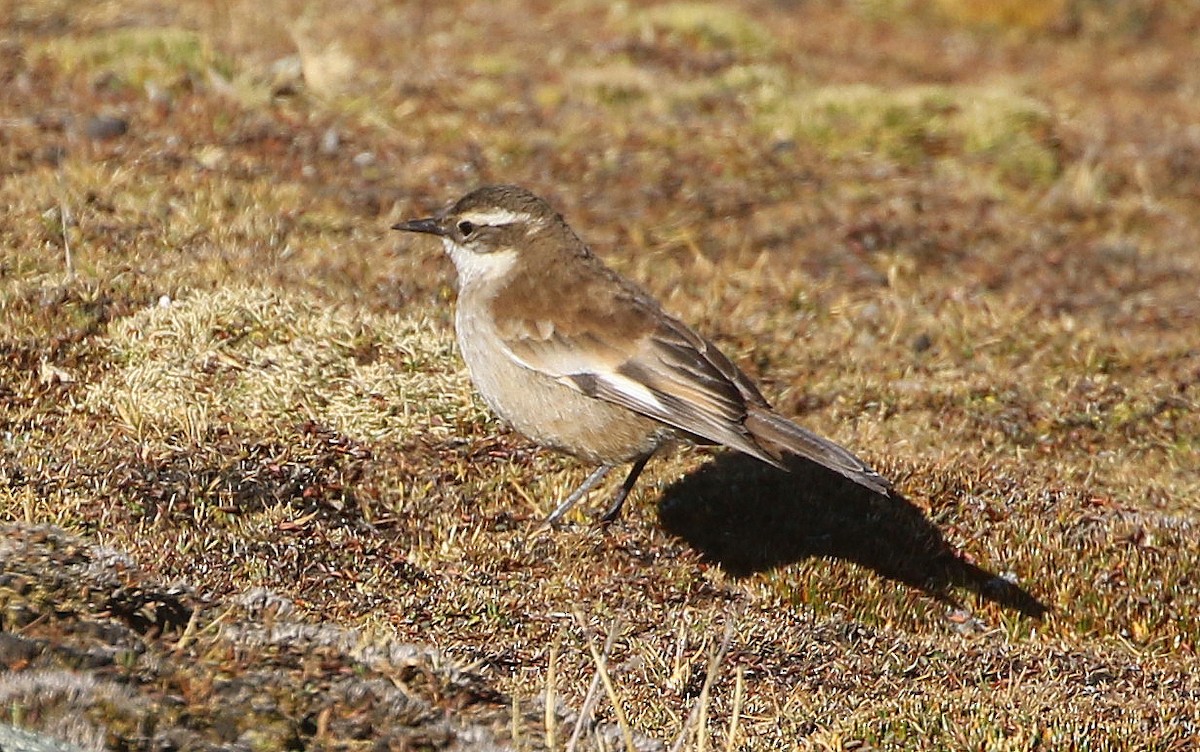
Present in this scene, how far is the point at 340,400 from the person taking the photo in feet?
29.0

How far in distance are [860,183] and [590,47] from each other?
431 centimetres

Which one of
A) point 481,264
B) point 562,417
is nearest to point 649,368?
point 562,417

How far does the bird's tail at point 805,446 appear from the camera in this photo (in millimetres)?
7484

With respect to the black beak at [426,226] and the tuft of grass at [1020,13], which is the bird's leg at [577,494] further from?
the tuft of grass at [1020,13]

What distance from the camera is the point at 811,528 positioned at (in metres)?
8.92

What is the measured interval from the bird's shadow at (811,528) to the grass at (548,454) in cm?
3

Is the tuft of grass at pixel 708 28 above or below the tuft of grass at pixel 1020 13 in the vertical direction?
above

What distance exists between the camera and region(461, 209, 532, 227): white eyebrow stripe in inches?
355

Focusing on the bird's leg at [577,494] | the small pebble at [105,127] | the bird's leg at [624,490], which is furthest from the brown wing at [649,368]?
the small pebble at [105,127]

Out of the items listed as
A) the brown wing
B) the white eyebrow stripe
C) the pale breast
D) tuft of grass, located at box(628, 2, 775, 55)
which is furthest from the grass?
tuft of grass, located at box(628, 2, 775, 55)

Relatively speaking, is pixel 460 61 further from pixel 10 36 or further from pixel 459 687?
pixel 459 687

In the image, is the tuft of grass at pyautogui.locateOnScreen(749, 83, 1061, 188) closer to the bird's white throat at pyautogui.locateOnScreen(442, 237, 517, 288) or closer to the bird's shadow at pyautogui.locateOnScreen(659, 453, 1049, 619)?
the bird's shadow at pyautogui.locateOnScreen(659, 453, 1049, 619)

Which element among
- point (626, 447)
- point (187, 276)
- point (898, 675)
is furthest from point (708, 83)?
point (898, 675)

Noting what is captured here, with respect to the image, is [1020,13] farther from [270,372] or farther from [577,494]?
[270,372]
